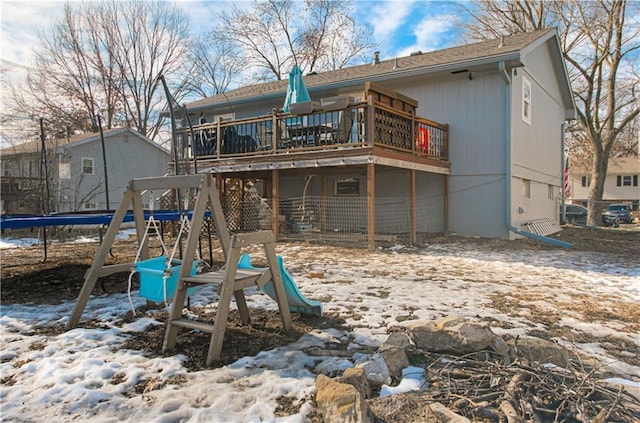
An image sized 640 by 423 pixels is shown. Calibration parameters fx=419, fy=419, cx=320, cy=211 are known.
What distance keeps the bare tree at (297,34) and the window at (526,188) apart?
17.5 meters

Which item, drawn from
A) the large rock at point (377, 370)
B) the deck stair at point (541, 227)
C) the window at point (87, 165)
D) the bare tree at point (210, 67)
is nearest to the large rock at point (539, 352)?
the large rock at point (377, 370)

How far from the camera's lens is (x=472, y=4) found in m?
21.0

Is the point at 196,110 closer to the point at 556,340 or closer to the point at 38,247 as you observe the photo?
the point at 38,247

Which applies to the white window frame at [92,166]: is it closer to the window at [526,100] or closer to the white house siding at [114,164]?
the white house siding at [114,164]

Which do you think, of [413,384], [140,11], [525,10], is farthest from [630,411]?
[140,11]

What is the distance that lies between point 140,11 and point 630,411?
31370 millimetres

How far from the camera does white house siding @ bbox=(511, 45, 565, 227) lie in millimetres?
11125

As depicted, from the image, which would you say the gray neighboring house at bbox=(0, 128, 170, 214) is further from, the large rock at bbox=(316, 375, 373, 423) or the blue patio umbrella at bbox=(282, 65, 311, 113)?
the large rock at bbox=(316, 375, 373, 423)

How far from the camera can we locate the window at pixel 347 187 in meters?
12.8

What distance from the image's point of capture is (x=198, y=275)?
331cm

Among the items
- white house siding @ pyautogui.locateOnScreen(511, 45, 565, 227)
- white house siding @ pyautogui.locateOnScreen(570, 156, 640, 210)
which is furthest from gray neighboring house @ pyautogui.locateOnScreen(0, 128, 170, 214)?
white house siding @ pyautogui.locateOnScreen(570, 156, 640, 210)

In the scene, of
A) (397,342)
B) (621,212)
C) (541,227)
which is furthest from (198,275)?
(621,212)

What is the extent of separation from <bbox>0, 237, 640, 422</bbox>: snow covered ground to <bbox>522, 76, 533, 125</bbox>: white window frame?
5827 mm

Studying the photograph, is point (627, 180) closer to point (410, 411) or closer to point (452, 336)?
point (452, 336)
